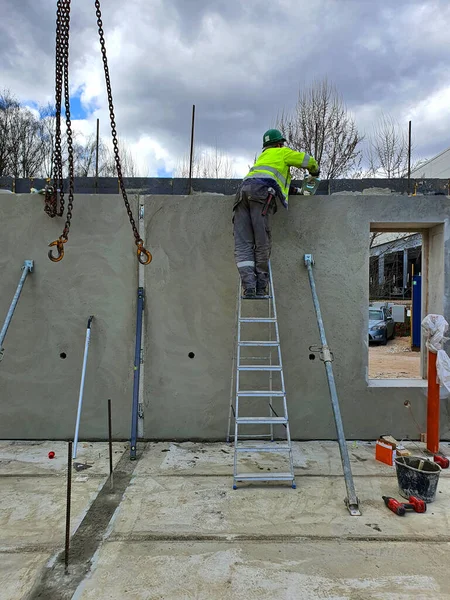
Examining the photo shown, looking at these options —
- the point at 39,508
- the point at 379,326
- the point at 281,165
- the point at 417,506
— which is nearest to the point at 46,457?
the point at 39,508

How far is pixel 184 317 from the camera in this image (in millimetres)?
4969

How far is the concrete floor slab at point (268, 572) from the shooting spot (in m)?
2.46

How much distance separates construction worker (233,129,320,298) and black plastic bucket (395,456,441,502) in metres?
2.17

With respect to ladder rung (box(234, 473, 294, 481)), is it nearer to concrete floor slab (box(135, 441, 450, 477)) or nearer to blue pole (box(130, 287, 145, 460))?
concrete floor slab (box(135, 441, 450, 477))

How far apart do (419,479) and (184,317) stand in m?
2.89

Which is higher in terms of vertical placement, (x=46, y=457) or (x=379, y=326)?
(x=379, y=326)

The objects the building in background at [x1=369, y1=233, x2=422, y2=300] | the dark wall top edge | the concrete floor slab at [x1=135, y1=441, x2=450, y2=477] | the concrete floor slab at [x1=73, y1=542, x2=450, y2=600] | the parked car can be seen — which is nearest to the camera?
the concrete floor slab at [x1=73, y1=542, x2=450, y2=600]

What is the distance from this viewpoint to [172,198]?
16.4 ft

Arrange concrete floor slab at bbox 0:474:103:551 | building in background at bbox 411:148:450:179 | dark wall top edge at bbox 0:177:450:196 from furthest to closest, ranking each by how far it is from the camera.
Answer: building in background at bbox 411:148:450:179 → dark wall top edge at bbox 0:177:450:196 → concrete floor slab at bbox 0:474:103:551

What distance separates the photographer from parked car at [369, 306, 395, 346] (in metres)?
Answer: 13.9

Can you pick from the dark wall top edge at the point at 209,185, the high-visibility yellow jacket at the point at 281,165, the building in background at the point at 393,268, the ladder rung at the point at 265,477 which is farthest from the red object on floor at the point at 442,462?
the building in background at the point at 393,268

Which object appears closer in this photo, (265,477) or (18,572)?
(18,572)

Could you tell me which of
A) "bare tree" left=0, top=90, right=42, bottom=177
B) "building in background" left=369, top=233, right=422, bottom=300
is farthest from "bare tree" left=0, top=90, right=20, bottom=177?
"building in background" left=369, top=233, right=422, bottom=300

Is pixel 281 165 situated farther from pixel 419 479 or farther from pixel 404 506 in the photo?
pixel 404 506
